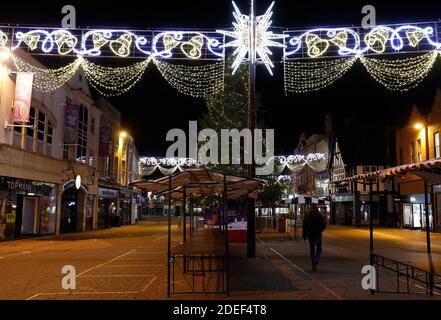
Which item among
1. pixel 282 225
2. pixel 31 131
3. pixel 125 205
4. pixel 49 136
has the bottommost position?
pixel 282 225

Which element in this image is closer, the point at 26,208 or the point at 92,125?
the point at 26,208

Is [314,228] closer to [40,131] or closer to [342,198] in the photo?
[40,131]

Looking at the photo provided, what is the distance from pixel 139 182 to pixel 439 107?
97.3ft

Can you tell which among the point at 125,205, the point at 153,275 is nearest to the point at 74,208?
the point at 125,205

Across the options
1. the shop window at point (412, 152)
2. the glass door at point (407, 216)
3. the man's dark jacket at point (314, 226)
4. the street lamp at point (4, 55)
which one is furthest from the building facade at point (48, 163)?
the glass door at point (407, 216)

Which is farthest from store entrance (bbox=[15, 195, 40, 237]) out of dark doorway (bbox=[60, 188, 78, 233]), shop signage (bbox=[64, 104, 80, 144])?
dark doorway (bbox=[60, 188, 78, 233])

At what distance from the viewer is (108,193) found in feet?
139

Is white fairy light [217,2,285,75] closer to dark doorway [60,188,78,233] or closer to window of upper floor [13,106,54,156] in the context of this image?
window of upper floor [13,106,54,156]

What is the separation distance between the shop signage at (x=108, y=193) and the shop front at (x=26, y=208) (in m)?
9.87

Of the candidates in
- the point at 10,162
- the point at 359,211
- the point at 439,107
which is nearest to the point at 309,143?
the point at 359,211

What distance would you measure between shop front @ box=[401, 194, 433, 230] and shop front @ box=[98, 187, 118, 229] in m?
25.7

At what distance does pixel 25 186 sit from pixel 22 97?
203 inches
